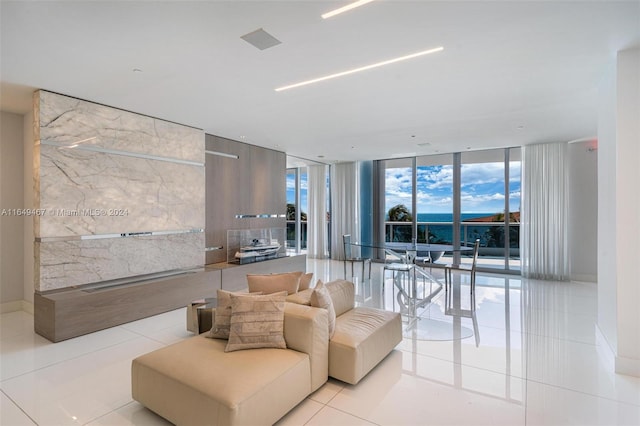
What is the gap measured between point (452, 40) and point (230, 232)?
15.3ft

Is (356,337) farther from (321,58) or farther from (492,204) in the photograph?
(492,204)

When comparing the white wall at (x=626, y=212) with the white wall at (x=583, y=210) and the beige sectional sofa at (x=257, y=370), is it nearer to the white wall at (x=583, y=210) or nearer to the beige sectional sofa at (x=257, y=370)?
the beige sectional sofa at (x=257, y=370)

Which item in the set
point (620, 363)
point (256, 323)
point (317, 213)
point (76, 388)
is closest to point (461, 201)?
point (317, 213)

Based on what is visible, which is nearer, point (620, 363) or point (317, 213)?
point (620, 363)

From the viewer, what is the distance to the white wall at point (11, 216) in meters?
4.40

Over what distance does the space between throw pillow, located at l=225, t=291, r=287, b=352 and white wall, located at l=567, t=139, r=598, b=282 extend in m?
6.67

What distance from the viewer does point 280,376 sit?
203 cm

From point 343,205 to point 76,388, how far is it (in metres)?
7.30

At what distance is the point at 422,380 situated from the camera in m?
2.62

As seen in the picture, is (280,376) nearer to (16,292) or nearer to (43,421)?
(43,421)

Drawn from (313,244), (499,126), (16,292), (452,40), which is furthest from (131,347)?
(313,244)

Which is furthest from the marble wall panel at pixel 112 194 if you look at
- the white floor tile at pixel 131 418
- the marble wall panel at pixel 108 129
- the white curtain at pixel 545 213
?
the white curtain at pixel 545 213

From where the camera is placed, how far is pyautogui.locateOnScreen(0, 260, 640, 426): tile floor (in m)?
2.17

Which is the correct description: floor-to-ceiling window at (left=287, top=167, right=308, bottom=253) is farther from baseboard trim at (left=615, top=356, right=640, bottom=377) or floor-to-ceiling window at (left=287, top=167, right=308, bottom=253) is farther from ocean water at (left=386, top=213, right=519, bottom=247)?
baseboard trim at (left=615, top=356, right=640, bottom=377)
